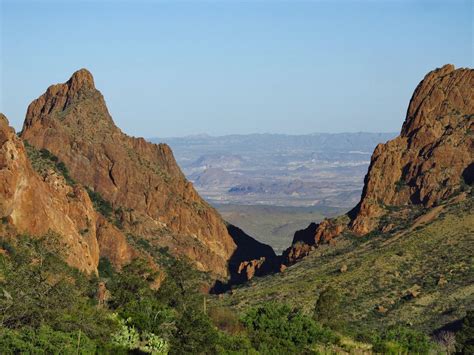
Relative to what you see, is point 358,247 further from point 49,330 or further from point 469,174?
point 49,330

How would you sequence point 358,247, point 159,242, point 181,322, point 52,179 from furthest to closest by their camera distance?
1. point 159,242
2. point 358,247
3. point 52,179
4. point 181,322

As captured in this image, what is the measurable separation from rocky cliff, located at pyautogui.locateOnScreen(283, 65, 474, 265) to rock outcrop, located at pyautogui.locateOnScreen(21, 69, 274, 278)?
15115 mm

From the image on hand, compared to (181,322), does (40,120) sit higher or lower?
higher

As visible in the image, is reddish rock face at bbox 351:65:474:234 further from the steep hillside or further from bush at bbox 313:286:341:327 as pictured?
bush at bbox 313:286:341:327

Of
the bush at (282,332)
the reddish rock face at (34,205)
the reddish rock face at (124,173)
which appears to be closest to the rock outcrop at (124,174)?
the reddish rock face at (124,173)

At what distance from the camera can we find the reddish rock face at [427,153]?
136 m

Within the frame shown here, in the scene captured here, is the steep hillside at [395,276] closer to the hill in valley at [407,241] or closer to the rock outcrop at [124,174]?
the hill in valley at [407,241]

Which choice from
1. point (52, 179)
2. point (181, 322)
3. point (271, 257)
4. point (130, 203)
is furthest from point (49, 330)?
point (271, 257)

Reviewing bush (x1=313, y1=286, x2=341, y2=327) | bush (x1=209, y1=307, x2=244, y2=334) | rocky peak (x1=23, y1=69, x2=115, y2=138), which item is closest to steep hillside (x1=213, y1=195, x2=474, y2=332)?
bush (x1=313, y1=286, x2=341, y2=327)

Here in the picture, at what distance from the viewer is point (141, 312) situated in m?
71.3

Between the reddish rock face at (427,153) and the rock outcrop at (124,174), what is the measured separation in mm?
26288

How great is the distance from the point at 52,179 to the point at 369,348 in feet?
177

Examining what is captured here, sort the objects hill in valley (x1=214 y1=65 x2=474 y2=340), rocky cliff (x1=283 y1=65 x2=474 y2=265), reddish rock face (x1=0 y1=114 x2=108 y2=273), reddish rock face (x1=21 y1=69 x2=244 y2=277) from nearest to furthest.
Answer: reddish rock face (x1=0 y1=114 x2=108 y2=273), hill in valley (x1=214 y1=65 x2=474 y2=340), rocky cliff (x1=283 y1=65 x2=474 y2=265), reddish rock face (x1=21 y1=69 x2=244 y2=277)

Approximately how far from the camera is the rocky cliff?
13600 cm
